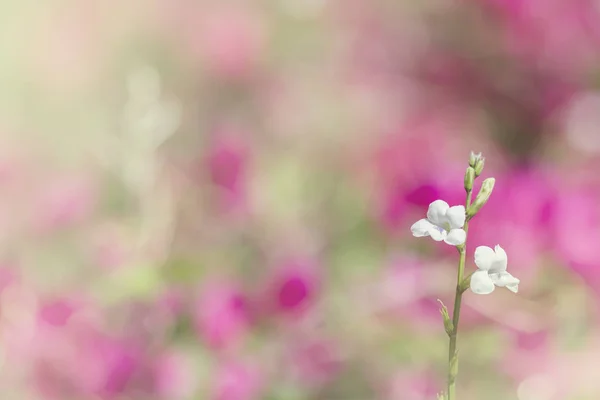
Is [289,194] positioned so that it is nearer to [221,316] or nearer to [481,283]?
[221,316]

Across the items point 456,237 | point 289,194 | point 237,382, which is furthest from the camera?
point 289,194

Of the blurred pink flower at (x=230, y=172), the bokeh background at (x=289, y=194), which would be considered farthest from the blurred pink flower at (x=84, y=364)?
the blurred pink flower at (x=230, y=172)

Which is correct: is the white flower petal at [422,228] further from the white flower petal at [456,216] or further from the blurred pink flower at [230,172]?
the blurred pink flower at [230,172]

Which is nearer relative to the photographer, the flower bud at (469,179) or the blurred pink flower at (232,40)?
the flower bud at (469,179)

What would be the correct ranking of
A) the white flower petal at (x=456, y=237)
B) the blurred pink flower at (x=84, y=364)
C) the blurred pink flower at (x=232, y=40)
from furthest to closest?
the blurred pink flower at (x=232, y=40), the blurred pink flower at (x=84, y=364), the white flower petal at (x=456, y=237)

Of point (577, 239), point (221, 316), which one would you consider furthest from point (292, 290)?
point (577, 239)

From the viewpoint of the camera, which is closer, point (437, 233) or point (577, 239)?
point (437, 233)

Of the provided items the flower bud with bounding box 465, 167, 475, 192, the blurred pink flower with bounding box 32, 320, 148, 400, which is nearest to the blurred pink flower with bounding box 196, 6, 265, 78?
the blurred pink flower with bounding box 32, 320, 148, 400
